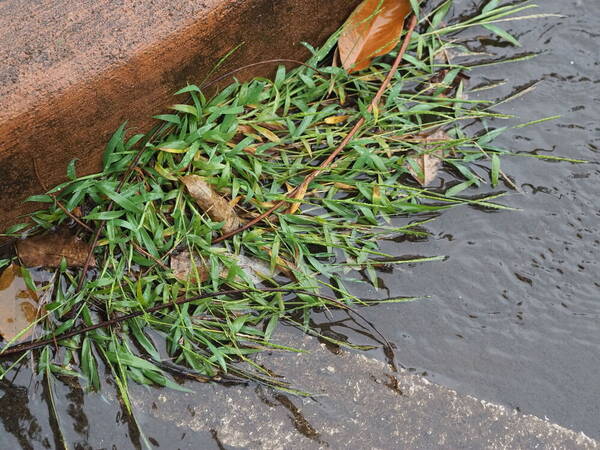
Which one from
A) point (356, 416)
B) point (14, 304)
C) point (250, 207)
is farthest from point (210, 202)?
point (356, 416)

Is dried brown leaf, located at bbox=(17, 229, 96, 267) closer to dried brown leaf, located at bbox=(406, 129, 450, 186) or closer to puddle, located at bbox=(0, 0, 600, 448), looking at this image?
puddle, located at bbox=(0, 0, 600, 448)

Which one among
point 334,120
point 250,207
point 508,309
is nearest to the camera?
point 508,309

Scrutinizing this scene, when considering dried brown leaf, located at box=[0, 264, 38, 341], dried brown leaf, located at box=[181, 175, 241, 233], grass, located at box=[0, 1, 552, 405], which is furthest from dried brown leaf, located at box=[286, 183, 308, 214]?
dried brown leaf, located at box=[0, 264, 38, 341]

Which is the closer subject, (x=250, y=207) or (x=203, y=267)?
(x=203, y=267)

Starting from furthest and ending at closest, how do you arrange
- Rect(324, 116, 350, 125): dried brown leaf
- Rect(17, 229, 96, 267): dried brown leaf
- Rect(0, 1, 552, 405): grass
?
Rect(324, 116, 350, 125): dried brown leaf → Rect(17, 229, 96, 267): dried brown leaf → Rect(0, 1, 552, 405): grass

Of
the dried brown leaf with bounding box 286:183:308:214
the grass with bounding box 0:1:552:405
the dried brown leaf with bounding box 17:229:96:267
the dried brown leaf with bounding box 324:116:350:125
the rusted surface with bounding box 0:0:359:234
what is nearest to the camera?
the rusted surface with bounding box 0:0:359:234

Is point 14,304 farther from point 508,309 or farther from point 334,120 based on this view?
point 508,309

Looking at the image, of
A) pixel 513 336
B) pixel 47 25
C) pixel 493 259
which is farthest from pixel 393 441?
pixel 47 25

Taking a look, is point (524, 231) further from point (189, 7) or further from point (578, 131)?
point (189, 7)
